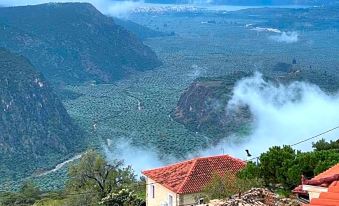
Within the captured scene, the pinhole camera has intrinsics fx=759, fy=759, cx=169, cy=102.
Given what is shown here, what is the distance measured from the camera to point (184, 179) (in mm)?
33781

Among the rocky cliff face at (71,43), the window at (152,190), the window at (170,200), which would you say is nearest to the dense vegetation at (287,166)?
the window at (170,200)

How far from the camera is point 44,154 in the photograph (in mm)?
88062

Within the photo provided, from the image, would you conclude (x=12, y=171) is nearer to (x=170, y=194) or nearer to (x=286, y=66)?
(x=170, y=194)

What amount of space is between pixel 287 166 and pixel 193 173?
850cm

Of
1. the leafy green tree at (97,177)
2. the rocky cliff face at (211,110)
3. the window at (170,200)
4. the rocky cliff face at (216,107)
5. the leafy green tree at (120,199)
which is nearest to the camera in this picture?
the window at (170,200)

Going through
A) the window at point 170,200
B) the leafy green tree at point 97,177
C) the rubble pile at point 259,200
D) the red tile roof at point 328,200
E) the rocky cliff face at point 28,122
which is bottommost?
the red tile roof at point 328,200

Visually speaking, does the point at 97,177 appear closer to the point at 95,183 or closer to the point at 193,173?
the point at 95,183

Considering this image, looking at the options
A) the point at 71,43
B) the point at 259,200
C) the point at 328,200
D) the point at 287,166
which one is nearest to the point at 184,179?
the point at 287,166

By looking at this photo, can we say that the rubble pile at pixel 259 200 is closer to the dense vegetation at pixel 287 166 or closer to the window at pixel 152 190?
the dense vegetation at pixel 287 166

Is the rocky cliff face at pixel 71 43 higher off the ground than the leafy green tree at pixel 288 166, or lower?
higher

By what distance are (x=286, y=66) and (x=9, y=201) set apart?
113 metres

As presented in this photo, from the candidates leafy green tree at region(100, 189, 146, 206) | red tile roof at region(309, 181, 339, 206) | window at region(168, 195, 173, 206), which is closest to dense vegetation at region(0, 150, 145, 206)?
leafy green tree at region(100, 189, 146, 206)

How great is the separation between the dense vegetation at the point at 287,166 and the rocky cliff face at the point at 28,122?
53.3 metres

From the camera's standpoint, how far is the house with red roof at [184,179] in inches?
1286
